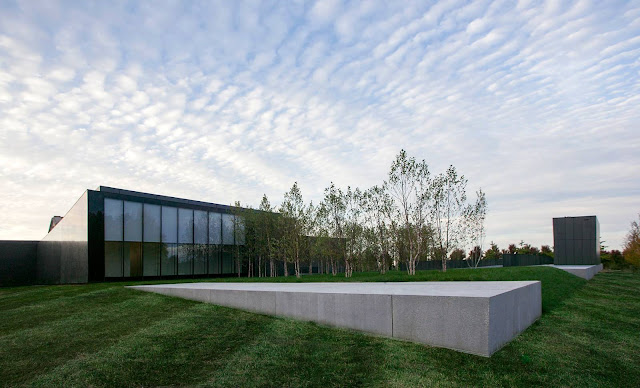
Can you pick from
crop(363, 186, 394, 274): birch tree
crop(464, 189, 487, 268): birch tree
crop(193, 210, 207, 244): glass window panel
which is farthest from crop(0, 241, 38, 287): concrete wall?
crop(464, 189, 487, 268): birch tree

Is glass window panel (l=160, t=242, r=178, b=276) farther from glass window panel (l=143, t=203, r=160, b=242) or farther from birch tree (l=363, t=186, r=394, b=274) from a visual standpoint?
birch tree (l=363, t=186, r=394, b=274)

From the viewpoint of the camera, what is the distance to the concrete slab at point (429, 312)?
5934 millimetres

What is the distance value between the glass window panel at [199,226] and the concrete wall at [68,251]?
638 cm

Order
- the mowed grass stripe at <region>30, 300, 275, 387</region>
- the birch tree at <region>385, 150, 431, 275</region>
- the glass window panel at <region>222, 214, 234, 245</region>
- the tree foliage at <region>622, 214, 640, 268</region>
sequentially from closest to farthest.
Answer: the mowed grass stripe at <region>30, 300, 275, 387</region> < the birch tree at <region>385, 150, 431, 275</region> < the glass window panel at <region>222, 214, 234, 245</region> < the tree foliage at <region>622, 214, 640, 268</region>

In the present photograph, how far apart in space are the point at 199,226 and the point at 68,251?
293 inches

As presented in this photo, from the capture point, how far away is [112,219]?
20.9m

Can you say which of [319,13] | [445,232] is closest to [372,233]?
[445,232]

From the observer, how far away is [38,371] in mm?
5496

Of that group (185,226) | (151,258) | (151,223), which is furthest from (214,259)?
(151,223)

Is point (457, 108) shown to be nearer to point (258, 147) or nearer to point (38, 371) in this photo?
point (258, 147)

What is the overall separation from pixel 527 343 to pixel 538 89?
9.56 metres

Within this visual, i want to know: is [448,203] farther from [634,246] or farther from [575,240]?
[634,246]

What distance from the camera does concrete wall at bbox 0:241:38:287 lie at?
28281mm

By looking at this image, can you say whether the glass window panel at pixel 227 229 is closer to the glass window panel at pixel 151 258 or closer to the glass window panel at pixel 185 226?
the glass window panel at pixel 185 226
